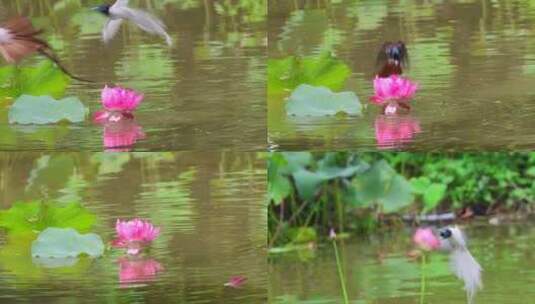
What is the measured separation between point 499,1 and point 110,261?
0.84 meters

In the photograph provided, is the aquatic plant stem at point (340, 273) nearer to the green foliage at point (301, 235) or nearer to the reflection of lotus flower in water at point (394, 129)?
the green foliage at point (301, 235)

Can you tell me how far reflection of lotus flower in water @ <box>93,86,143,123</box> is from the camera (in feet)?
5.95

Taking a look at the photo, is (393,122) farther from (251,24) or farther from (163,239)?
(163,239)

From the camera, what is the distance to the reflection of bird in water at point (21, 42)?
1820 mm

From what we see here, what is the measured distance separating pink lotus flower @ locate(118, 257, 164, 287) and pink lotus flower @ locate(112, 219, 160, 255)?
0.07 ft

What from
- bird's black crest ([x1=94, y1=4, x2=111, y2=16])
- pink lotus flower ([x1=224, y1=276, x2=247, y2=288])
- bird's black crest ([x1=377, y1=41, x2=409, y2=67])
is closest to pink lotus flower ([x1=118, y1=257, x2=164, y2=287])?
pink lotus flower ([x1=224, y1=276, x2=247, y2=288])

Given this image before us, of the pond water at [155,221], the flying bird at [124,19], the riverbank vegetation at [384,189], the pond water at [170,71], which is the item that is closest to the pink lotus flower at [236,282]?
the pond water at [155,221]

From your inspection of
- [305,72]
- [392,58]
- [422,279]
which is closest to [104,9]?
[305,72]

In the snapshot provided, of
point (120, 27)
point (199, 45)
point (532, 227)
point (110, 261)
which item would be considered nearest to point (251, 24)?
point (199, 45)

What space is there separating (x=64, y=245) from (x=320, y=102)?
534mm

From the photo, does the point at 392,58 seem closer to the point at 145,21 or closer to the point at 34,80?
the point at 145,21

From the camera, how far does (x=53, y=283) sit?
1.83m

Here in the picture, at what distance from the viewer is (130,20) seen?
1.82 metres

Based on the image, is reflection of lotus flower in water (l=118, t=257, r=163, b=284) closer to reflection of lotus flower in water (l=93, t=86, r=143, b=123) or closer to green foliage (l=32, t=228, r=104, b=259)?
green foliage (l=32, t=228, r=104, b=259)
